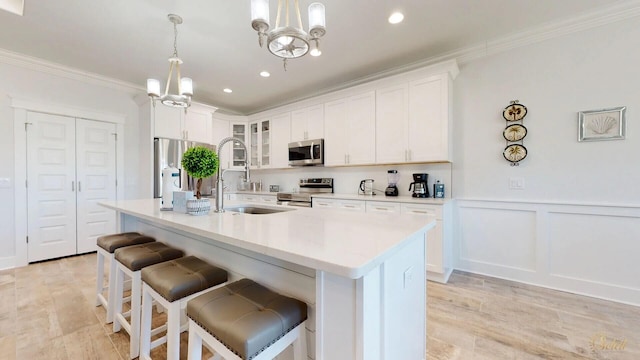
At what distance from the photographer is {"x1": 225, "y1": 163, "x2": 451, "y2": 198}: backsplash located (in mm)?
3314

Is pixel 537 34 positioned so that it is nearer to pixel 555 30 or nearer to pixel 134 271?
pixel 555 30

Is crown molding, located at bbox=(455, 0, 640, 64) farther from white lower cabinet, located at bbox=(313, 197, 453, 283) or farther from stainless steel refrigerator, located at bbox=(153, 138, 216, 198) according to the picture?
stainless steel refrigerator, located at bbox=(153, 138, 216, 198)

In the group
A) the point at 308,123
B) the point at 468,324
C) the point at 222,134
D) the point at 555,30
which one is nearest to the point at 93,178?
the point at 222,134

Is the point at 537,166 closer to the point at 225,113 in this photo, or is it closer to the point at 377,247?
the point at 377,247

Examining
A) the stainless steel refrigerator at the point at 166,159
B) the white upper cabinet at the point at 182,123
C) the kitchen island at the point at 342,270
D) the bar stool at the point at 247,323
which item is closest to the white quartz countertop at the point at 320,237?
the kitchen island at the point at 342,270

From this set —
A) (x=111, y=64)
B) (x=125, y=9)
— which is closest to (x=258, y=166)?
(x=111, y=64)

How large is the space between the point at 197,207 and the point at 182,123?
10.3ft

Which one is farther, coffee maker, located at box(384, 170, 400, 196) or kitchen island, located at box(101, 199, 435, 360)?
coffee maker, located at box(384, 170, 400, 196)

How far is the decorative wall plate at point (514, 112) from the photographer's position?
109 inches

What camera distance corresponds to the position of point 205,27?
2619 millimetres

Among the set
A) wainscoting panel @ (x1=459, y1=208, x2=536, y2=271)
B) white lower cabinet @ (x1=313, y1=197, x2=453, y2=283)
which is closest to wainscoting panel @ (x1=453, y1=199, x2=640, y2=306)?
wainscoting panel @ (x1=459, y1=208, x2=536, y2=271)

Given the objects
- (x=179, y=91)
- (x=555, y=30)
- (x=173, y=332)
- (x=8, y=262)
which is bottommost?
(x=8, y=262)

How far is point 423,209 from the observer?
2.84 m

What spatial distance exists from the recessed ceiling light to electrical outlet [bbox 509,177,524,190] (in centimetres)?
210
